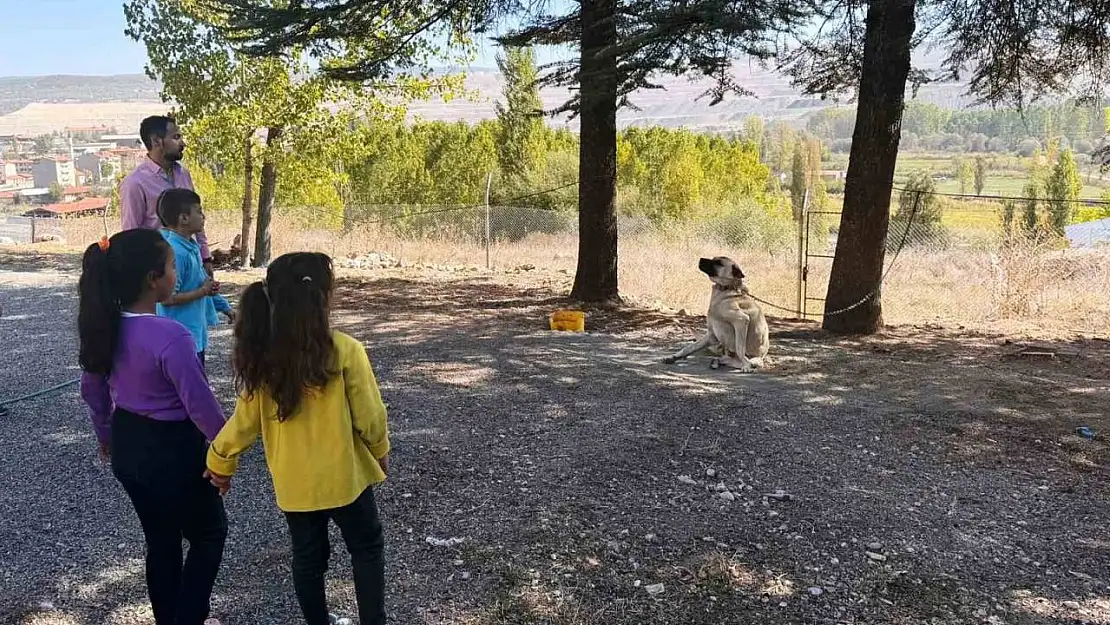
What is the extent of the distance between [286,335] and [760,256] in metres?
17.4

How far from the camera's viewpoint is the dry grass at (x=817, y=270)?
11203 millimetres

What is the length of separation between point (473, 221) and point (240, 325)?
769 inches

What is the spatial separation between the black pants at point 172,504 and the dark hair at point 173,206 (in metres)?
1.47

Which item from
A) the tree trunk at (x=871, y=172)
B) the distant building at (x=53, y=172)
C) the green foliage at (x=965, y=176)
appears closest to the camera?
the tree trunk at (x=871, y=172)

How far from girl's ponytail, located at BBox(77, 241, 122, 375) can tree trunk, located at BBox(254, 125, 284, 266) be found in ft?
38.8

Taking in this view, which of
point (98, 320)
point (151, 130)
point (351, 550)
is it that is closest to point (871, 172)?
point (151, 130)

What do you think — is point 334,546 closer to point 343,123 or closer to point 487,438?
point 487,438

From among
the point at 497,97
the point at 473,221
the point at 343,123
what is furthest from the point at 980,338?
the point at 497,97

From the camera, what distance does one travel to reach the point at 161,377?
9.02ft

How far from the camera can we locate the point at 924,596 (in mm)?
3416

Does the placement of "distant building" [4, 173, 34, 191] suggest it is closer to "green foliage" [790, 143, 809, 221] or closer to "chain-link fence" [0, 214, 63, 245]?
"chain-link fence" [0, 214, 63, 245]

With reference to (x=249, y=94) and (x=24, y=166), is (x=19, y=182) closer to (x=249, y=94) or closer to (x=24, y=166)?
(x=24, y=166)

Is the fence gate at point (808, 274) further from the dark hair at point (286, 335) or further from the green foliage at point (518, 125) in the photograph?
the green foliage at point (518, 125)

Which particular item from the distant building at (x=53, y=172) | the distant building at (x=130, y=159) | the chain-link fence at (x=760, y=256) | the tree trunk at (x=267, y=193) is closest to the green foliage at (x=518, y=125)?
the chain-link fence at (x=760, y=256)
